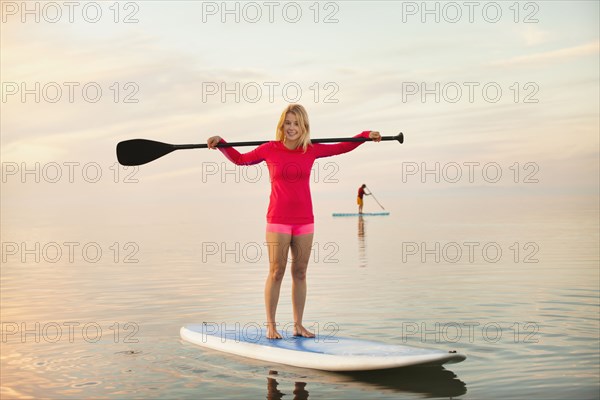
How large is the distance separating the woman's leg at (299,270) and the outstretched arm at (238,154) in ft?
2.91

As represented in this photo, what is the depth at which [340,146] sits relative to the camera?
8461 mm

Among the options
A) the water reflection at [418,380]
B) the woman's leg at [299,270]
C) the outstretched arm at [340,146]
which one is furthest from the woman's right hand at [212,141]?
the water reflection at [418,380]

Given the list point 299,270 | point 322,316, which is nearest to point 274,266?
point 299,270

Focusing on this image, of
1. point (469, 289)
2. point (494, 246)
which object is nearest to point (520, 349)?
point (469, 289)

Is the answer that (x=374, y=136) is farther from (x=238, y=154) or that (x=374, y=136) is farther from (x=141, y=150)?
(x=141, y=150)

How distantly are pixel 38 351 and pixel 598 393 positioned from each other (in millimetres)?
5339

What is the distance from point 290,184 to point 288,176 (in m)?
0.08

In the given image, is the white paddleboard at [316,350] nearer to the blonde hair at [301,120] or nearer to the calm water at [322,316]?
the calm water at [322,316]

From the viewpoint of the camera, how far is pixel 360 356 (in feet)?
24.3

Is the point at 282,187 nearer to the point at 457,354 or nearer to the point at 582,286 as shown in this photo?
the point at 457,354

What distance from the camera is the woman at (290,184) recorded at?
8172 millimetres

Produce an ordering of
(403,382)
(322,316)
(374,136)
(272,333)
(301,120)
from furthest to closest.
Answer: (322,316) → (272,333) → (374,136) → (301,120) → (403,382)

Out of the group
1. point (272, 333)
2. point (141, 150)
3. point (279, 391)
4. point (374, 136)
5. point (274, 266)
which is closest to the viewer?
point (279, 391)

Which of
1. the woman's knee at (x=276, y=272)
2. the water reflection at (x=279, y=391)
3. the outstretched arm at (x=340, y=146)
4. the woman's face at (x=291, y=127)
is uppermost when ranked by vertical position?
the woman's face at (x=291, y=127)
